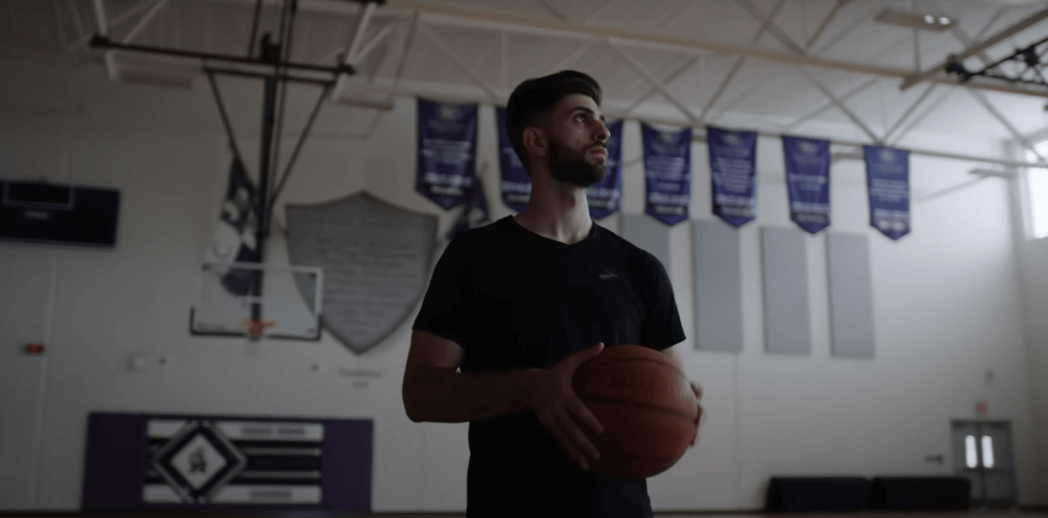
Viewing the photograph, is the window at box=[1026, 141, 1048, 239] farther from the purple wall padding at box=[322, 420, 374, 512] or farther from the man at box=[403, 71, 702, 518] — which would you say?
the man at box=[403, 71, 702, 518]

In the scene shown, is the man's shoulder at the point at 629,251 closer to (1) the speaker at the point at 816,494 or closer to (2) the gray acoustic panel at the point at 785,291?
(1) the speaker at the point at 816,494

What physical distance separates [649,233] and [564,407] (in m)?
12.0

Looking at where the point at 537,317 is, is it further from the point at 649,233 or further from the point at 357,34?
the point at 649,233

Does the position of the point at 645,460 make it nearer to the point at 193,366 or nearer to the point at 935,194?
the point at 193,366

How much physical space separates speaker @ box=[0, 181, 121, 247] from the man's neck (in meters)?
10.6

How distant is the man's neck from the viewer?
5.95ft

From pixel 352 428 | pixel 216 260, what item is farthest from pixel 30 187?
pixel 352 428

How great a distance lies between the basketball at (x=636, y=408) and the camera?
5.00 feet

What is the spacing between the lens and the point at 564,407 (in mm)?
1376

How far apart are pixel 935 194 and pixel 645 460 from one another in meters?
15.1

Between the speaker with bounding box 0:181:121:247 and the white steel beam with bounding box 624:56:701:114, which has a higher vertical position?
the white steel beam with bounding box 624:56:701:114

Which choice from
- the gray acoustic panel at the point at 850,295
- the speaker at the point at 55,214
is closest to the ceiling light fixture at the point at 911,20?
the gray acoustic panel at the point at 850,295

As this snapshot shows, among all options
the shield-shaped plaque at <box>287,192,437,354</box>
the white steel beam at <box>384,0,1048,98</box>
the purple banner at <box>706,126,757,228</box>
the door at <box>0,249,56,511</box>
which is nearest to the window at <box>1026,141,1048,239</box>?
the white steel beam at <box>384,0,1048,98</box>

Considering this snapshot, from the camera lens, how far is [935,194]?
1505 cm
